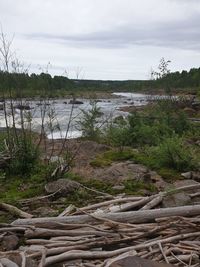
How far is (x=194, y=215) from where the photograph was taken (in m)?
4.95

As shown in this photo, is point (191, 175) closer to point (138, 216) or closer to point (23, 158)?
point (23, 158)

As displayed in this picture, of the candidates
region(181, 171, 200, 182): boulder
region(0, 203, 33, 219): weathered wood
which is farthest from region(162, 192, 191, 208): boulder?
region(181, 171, 200, 182): boulder

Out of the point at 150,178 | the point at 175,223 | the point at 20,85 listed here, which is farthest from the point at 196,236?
the point at 20,85

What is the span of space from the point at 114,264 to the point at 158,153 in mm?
5307

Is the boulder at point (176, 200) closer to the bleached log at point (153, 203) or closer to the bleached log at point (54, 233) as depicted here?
the bleached log at point (153, 203)

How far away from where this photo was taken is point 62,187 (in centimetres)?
675

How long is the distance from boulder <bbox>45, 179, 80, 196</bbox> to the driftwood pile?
1269 mm

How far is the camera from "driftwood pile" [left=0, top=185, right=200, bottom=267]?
418cm

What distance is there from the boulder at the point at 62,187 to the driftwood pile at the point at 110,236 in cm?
127

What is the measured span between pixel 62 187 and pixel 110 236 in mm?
2277

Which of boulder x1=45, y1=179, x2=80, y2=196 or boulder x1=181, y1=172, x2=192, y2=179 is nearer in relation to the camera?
boulder x1=45, y1=179, x2=80, y2=196

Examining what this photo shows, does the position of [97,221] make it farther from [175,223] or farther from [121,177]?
[121,177]

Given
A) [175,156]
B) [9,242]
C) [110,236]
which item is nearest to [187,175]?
[175,156]

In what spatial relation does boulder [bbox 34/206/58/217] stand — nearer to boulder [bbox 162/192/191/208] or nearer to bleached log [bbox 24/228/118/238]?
bleached log [bbox 24/228/118/238]
